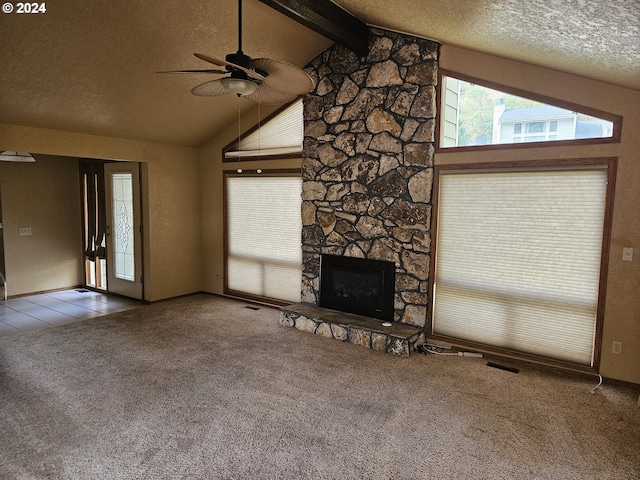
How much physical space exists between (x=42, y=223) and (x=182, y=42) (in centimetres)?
469

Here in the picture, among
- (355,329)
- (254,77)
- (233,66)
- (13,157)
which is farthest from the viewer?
(13,157)

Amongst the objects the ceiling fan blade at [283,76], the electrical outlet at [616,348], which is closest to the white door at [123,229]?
the ceiling fan blade at [283,76]

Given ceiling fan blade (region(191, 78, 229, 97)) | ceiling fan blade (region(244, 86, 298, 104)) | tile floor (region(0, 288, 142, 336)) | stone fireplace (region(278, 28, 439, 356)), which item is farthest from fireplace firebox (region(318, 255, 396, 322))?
tile floor (region(0, 288, 142, 336))

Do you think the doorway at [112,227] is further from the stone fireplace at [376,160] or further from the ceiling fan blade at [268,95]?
the ceiling fan blade at [268,95]

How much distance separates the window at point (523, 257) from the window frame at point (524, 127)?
21 centimetres

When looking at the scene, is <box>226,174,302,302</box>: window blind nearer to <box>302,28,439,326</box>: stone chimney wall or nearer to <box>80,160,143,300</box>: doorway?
<box>302,28,439,326</box>: stone chimney wall

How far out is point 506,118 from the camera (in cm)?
420

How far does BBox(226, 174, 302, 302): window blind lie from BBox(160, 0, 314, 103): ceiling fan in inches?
110

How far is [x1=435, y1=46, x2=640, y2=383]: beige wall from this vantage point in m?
3.61

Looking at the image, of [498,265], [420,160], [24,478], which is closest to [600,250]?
[498,265]

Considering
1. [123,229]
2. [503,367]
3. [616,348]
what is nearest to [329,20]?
[503,367]

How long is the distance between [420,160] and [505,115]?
95 cm

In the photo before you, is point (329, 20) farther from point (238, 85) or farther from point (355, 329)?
point (355, 329)

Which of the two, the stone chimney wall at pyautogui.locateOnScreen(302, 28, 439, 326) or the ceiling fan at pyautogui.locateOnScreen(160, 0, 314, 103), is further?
the stone chimney wall at pyautogui.locateOnScreen(302, 28, 439, 326)
